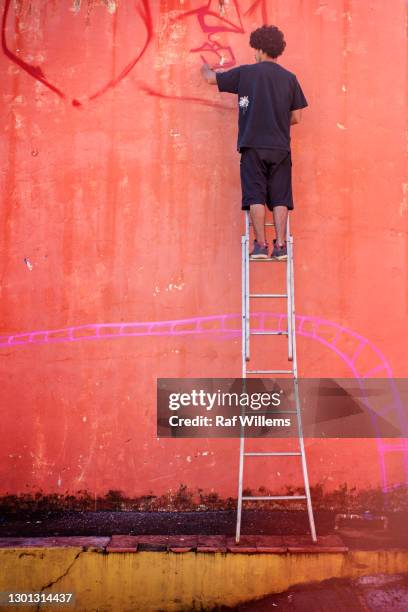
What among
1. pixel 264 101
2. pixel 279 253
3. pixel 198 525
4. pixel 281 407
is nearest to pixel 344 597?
pixel 198 525

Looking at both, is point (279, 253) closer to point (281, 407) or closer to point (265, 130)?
point (265, 130)

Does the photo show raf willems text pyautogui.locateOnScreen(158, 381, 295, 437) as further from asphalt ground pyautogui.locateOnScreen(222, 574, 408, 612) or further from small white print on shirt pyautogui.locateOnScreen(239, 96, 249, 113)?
small white print on shirt pyautogui.locateOnScreen(239, 96, 249, 113)

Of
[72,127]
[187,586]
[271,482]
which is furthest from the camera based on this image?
[72,127]

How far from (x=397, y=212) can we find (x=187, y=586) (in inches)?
116

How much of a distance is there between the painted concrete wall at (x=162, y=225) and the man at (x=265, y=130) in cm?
37

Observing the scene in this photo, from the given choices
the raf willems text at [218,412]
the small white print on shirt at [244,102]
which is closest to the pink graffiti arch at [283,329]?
the raf willems text at [218,412]

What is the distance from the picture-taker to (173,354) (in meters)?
4.09

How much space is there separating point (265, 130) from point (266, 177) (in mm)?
304

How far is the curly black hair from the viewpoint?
3828 millimetres

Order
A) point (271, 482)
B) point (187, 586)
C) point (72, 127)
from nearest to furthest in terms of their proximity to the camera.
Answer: point (187, 586), point (271, 482), point (72, 127)

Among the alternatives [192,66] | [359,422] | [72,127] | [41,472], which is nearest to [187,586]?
[41,472]

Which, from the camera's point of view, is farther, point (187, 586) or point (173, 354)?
point (173, 354)

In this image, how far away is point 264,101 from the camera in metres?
3.72

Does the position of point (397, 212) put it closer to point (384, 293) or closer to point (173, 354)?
point (384, 293)
